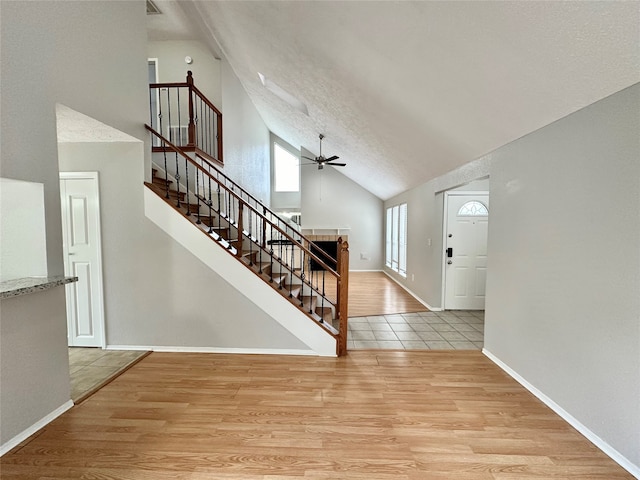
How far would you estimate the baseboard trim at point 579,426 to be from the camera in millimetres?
1634

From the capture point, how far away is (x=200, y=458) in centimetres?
170

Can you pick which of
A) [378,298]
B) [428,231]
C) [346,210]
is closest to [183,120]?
[428,231]

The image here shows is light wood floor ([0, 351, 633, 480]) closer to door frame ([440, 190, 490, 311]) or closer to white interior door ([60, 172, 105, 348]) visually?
white interior door ([60, 172, 105, 348])

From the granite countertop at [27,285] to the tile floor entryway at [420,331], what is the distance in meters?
2.72

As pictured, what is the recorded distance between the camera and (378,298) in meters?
5.51

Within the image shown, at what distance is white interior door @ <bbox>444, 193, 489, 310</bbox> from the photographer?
14.9 feet

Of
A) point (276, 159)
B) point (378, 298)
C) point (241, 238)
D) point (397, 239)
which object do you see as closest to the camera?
point (241, 238)

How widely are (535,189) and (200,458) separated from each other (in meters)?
3.16

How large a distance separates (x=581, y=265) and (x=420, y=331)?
7.10 feet

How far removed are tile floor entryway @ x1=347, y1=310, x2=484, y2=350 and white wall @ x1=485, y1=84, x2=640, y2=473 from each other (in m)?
0.75

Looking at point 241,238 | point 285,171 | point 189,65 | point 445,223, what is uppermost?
point 189,65

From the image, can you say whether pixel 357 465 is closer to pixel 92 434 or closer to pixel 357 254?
pixel 92 434

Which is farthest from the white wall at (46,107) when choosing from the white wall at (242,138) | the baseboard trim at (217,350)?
the white wall at (242,138)

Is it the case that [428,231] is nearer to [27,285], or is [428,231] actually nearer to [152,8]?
[27,285]
